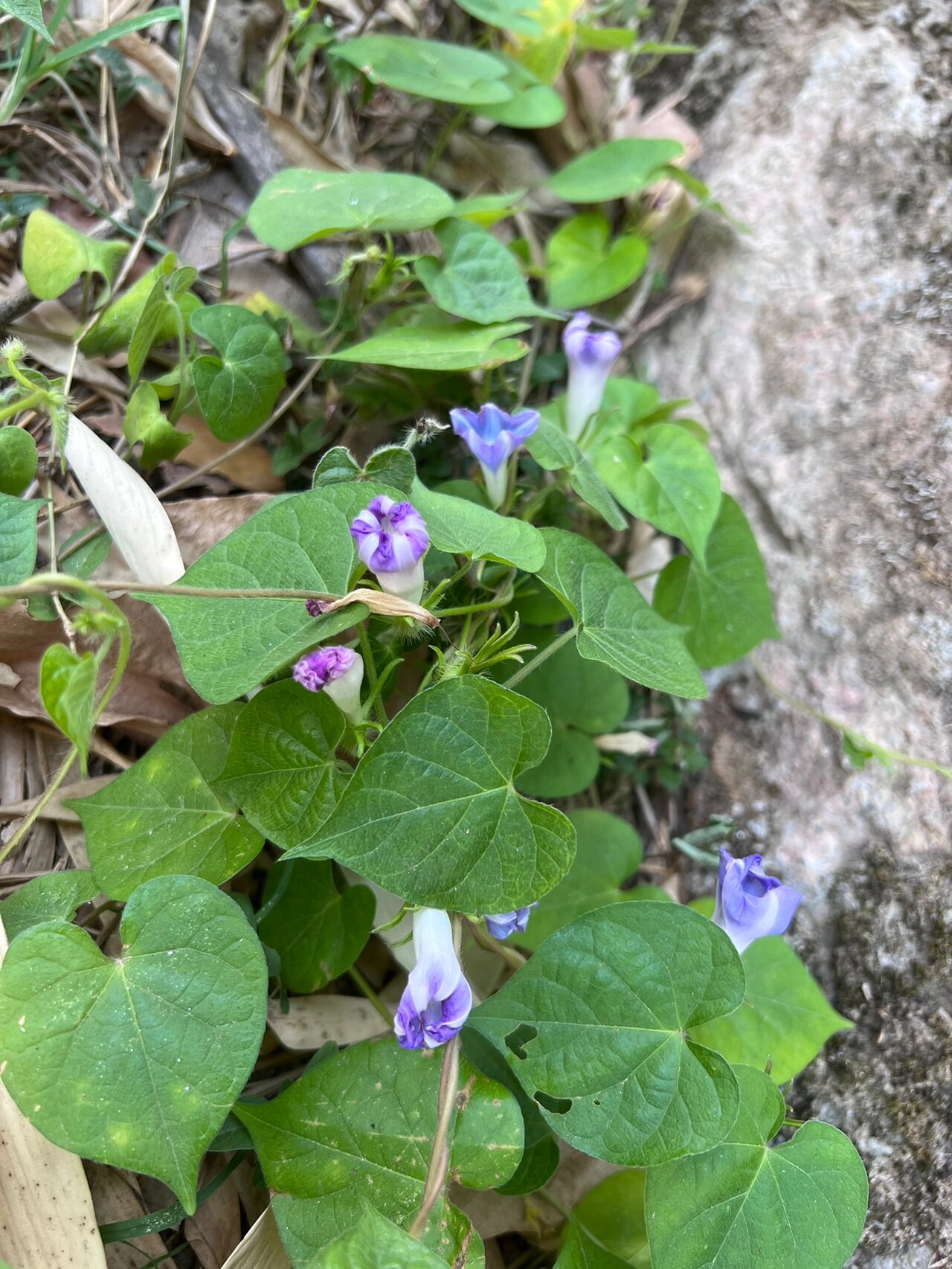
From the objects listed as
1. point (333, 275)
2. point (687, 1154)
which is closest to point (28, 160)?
point (333, 275)

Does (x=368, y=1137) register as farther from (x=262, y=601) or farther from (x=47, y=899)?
(x=262, y=601)

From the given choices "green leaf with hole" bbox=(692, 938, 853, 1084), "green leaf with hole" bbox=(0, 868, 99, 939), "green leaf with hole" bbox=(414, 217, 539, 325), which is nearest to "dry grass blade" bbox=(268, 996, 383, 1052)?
"green leaf with hole" bbox=(0, 868, 99, 939)

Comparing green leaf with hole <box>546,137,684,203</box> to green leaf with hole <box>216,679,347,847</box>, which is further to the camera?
green leaf with hole <box>546,137,684,203</box>

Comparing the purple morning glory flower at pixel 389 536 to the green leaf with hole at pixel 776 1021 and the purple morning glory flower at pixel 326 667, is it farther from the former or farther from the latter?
the green leaf with hole at pixel 776 1021

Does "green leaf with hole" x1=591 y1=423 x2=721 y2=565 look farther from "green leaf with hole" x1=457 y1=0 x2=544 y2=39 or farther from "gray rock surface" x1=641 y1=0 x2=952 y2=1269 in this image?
"green leaf with hole" x1=457 y1=0 x2=544 y2=39

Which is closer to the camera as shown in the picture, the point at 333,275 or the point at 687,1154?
the point at 687,1154

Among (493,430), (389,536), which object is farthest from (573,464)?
(389,536)

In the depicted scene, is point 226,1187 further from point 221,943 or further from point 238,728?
point 238,728
